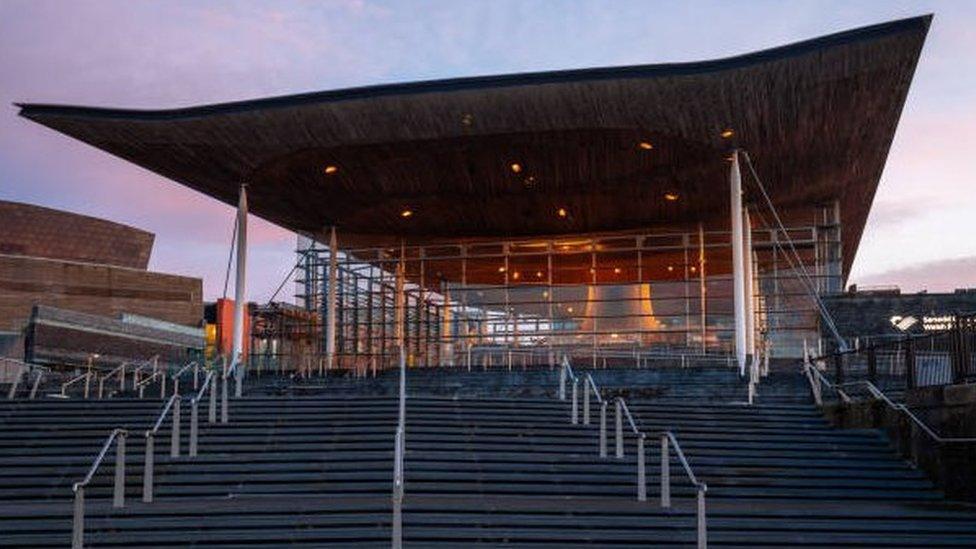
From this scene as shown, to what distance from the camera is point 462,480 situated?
539 inches

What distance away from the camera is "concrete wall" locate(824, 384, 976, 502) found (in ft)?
44.2

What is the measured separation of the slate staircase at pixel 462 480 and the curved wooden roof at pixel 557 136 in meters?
8.45

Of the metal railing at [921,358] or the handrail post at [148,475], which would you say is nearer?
the handrail post at [148,475]

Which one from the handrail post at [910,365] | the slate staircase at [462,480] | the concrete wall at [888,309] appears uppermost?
the concrete wall at [888,309]

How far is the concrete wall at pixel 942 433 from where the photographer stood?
44.2 feet

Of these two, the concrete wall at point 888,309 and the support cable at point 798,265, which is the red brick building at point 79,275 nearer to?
the support cable at point 798,265

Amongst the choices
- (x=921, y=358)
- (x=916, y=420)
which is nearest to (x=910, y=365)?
(x=916, y=420)

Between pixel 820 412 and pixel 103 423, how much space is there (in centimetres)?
1167

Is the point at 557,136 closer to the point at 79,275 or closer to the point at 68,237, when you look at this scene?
the point at 79,275

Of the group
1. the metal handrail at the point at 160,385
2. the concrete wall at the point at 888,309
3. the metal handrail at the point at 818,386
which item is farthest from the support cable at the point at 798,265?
the metal handrail at the point at 160,385

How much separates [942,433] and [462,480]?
21.0 ft

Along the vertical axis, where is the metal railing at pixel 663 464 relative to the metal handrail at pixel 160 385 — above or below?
→ below

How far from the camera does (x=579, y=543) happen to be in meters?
11.1

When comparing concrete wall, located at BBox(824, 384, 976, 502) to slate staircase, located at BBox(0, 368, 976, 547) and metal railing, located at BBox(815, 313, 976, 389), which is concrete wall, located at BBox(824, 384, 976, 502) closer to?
slate staircase, located at BBox(0, 368, 976, 547)
